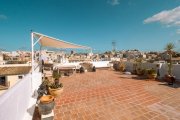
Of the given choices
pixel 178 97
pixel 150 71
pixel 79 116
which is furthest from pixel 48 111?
pixel 150 71

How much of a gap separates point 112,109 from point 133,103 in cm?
99

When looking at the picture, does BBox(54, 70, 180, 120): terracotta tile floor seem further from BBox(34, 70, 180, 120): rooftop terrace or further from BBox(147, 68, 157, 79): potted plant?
BBox(147, 68, 157, 79): potted plant

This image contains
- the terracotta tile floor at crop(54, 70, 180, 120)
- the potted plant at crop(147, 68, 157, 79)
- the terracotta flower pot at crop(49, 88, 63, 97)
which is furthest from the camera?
the potted plant at crop(147, 68, 157, 79)

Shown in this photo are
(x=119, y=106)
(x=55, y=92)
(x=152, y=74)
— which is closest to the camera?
(x=119, y=106)

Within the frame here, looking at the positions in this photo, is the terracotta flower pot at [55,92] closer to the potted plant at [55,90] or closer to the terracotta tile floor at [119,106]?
the potted plant at [55,90]

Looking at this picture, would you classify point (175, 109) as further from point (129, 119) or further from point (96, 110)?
point (96, 110)

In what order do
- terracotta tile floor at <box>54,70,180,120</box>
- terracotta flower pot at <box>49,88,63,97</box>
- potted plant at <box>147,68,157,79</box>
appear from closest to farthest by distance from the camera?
terracotta tile floor at <box>54,70,180,120</box>, terracotta flower pot at <box>49,88,63,97</box>, potted plant at <box>147,68,157,79</box>

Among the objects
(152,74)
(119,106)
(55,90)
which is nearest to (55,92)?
(55,90)

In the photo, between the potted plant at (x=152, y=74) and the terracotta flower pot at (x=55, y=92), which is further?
the potted plant at (x=152, y=74)

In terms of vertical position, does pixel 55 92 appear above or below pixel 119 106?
above

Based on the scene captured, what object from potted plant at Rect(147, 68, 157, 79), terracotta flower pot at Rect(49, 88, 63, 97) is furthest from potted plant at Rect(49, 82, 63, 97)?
potted plant at Rect(147, 68, 157, 79)

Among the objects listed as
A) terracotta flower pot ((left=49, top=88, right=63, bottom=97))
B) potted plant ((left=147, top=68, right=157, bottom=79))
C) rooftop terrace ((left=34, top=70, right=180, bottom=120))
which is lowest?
rooftop terrace ((left=34, top=70, right=180, bottom=120))

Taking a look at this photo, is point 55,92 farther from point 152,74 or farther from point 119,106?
point 152,74

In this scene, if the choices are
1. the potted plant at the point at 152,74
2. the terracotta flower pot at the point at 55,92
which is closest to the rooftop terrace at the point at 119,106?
the terracotta flower pot at the point at 55,92
